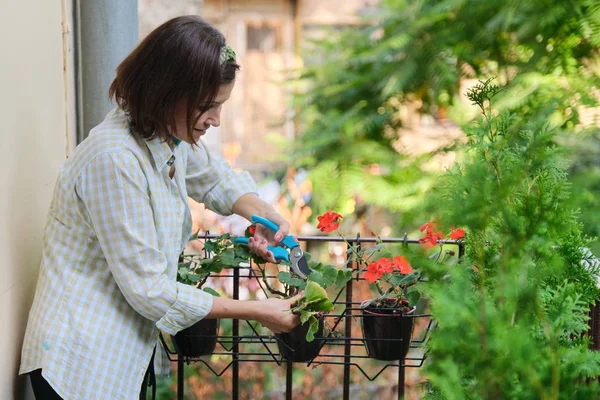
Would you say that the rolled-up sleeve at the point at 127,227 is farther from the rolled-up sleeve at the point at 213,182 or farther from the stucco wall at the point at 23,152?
the rolled-up sleeve at the point at 213,182

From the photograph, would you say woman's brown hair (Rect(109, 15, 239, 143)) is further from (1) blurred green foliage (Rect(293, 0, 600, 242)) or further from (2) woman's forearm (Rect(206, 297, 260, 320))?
(1) blurred green foliage (Rect(293, 0, 600, 242))

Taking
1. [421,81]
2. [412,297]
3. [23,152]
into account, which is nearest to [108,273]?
[23,152]

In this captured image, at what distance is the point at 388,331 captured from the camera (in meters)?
2.01

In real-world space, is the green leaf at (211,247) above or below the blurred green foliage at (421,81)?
below

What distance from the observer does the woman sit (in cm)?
160

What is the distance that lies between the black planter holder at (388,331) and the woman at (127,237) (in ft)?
1.15

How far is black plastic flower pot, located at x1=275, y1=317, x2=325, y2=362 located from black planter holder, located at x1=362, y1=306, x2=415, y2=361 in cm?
12

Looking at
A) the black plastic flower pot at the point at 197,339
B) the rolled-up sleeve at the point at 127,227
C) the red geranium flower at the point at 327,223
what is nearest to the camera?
the rolled-up sleeve at the point at 127,227

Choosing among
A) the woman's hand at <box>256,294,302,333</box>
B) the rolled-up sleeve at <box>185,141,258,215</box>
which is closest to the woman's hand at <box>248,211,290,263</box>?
the rolled-up sleeve at <box>185,141,258,215</box>

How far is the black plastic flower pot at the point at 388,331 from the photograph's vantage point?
200 cm

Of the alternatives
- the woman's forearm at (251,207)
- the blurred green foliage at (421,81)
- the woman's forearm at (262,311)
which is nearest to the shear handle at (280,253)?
the woman's forearm at (251,207)

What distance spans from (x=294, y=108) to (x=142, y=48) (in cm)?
337

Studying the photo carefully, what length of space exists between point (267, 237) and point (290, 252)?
10 centimetres

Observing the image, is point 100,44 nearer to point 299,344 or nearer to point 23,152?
point 23,152
